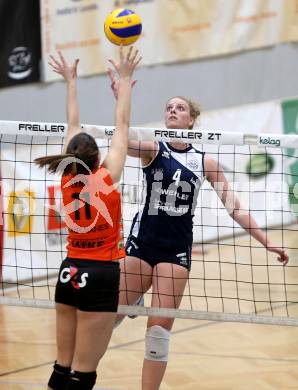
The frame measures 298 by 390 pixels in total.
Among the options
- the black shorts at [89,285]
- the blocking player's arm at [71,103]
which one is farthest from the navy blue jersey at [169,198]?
the black shorts at [89,285]

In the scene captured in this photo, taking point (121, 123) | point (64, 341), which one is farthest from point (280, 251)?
point (64, 341)

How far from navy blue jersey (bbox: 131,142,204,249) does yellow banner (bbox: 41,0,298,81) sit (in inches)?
138

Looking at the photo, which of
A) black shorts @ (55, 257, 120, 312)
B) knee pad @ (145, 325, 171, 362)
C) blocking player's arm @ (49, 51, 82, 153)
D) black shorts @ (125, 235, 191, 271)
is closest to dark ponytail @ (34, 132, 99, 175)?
blocking player's arm @ (49, 51, 82, 153)

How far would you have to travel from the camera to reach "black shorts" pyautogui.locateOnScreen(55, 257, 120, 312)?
484 centimetres

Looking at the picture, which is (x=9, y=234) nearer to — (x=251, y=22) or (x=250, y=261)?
(x=250, y=261)

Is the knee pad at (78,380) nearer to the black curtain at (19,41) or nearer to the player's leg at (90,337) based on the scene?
the player's leg at (90,337)

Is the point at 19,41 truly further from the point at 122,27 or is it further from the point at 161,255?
the point at 161,255

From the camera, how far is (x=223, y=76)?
10.5 m

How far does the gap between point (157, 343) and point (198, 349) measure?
5.47ft

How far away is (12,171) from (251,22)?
375 centimetres

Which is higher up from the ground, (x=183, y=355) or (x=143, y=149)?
(x=143, y=149)

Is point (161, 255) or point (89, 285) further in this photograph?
point (161, 255)

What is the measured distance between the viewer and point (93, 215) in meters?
4.82

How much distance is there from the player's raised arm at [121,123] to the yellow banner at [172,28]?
393 centimetres
